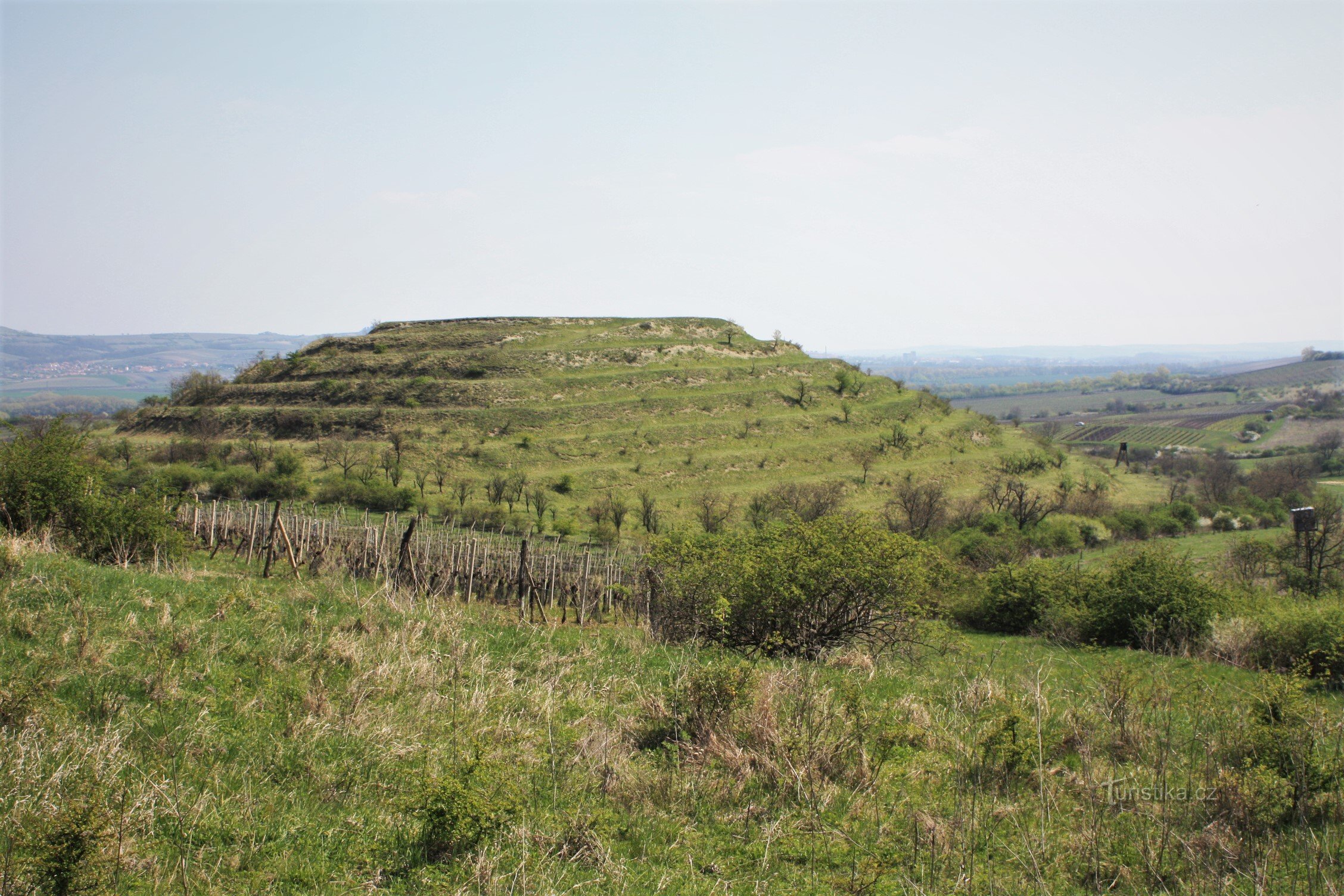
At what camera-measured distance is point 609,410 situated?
5656 centimetres

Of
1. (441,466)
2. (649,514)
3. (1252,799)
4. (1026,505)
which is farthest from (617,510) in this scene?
(1252,799)

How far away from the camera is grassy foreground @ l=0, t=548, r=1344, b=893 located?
4.59m

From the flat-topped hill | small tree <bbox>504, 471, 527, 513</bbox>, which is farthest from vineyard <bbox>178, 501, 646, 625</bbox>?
the flat-topped hill

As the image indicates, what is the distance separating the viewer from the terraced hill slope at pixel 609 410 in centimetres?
5041

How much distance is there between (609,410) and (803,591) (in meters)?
45.7

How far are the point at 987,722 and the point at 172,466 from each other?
4841 centimetres

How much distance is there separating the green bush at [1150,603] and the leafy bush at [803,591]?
8291mm

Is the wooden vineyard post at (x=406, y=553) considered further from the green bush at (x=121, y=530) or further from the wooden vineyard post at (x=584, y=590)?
the green bush at (x=121, y=530)

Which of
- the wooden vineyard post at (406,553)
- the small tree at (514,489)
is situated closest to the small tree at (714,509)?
the small tree at (514,489)

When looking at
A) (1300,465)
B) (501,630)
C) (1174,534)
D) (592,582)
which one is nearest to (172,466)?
(592,582)

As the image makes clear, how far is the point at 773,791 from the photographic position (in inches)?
234

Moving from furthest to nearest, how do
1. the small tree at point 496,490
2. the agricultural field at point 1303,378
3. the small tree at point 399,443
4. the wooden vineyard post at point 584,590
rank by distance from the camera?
1. the agricultural field at point 1303,378
2. the small tree at point 399,443
3. the small tree at point 496,490
4. the wooden vineyard post at point 584,590

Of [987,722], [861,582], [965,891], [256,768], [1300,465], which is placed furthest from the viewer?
[1300,465]

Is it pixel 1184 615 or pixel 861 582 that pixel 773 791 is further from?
pixel 1184 615
